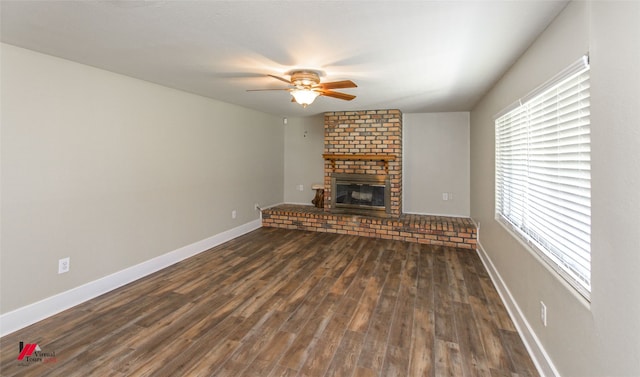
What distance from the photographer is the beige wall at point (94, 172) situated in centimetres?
234

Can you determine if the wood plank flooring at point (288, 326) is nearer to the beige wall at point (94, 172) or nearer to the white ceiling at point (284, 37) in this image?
the beige wall at point (94, 172)

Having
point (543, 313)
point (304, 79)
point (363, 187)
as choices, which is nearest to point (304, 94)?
point (304, 79)

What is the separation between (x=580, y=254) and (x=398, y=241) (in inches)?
133

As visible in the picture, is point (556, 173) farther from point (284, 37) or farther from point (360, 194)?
point (360, 194)

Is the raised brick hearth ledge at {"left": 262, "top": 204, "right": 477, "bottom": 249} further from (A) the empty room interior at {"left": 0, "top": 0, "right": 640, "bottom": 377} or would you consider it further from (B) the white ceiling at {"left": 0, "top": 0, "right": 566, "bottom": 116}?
(B) the white ceiling at {"left": 0, "top": 0, "right": 566, "bottom": 116}

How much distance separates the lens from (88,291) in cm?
284

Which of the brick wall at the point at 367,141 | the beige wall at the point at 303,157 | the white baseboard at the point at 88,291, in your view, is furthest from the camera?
the beige wall at the point at 303,157

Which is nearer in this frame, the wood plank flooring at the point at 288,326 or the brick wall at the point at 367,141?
the wood plank flooring at the point at 288,326

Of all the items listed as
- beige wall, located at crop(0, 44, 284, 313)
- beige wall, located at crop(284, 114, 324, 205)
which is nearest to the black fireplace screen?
beige wall, located at crop(284, 114, 324, 205)

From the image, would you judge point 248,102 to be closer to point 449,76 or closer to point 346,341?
point 449,76

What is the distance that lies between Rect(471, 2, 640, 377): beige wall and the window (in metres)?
0.10

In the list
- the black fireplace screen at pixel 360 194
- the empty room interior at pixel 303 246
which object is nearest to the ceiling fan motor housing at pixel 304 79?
the empty room interior at pixel 303 246

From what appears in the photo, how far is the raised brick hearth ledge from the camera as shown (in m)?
4.59

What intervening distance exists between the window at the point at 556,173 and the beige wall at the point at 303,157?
409 centimetres
